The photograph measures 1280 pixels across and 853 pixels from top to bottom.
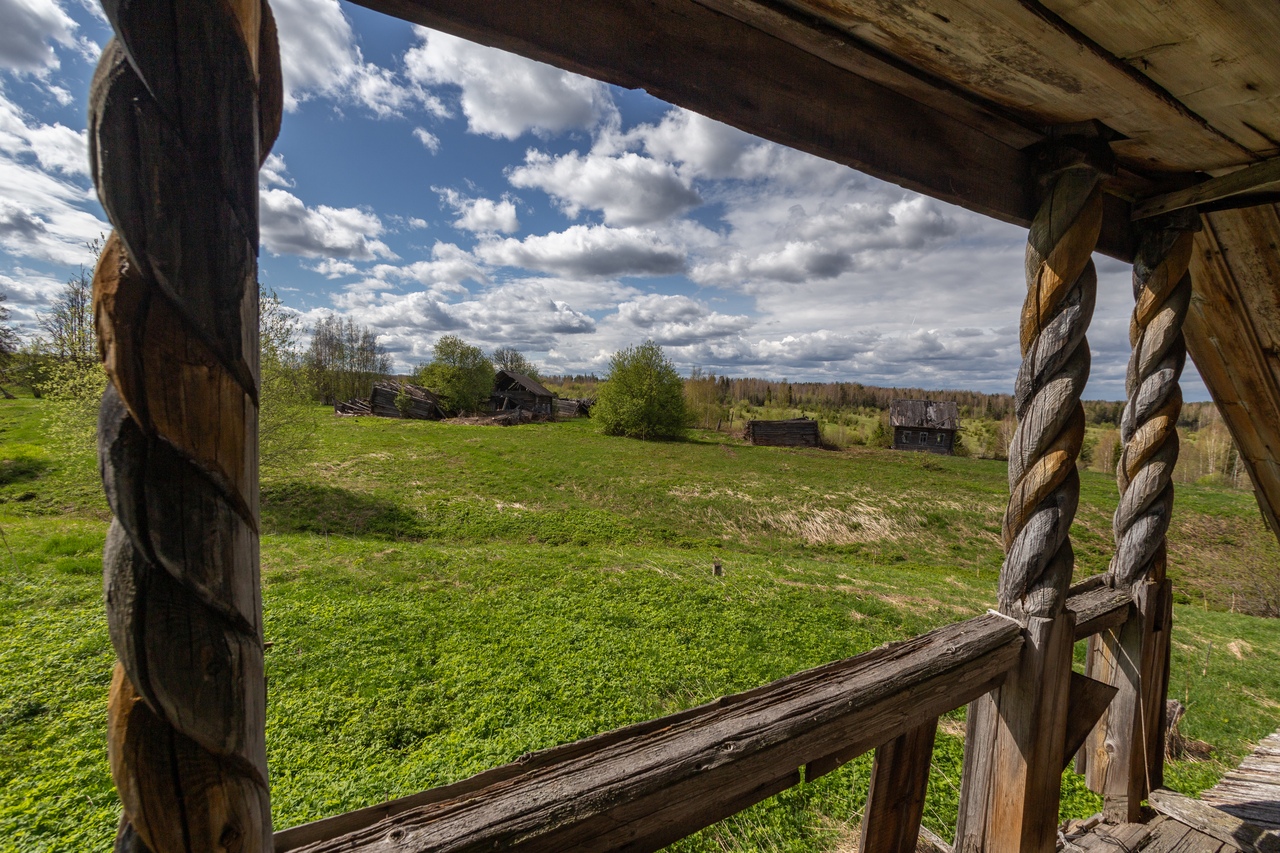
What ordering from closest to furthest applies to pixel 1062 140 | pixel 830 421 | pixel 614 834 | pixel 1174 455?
pixel 614 834 → pixel 1062 140 → pixel 1174 455 → pixel 830 421

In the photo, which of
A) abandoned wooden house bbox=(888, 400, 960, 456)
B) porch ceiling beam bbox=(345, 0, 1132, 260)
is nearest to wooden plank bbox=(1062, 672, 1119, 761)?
porch ceiling beam bbox=(345, 0, 1132, 260)

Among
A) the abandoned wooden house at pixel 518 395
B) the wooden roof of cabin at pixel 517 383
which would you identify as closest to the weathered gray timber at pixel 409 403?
the abandoned wooden house at pixel 518 395

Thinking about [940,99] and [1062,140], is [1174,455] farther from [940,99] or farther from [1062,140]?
[940,99]

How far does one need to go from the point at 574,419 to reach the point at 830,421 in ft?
83.5

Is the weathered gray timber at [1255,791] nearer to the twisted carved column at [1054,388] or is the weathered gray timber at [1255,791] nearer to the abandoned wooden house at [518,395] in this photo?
the twisted carved column at [1054,388]

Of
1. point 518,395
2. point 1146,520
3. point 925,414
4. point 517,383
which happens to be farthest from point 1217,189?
point 517,383

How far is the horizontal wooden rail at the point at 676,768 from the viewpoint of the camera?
1.03 metres

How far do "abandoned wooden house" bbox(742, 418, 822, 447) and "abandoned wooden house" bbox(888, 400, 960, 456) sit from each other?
7.31 meters

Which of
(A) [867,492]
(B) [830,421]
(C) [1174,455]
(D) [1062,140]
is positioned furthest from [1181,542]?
(B) [830,421]

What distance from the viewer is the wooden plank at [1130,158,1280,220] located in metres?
2.05

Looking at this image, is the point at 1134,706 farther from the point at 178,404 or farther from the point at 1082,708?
the point at 178,404

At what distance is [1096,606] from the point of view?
7.82ft

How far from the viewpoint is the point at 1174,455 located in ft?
8.38

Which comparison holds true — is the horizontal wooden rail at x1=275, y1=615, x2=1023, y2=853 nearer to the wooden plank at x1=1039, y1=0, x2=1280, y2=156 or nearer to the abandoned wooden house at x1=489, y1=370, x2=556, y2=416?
the wooden plank at x1=1039, y1=0, x2=1280, y2=156
